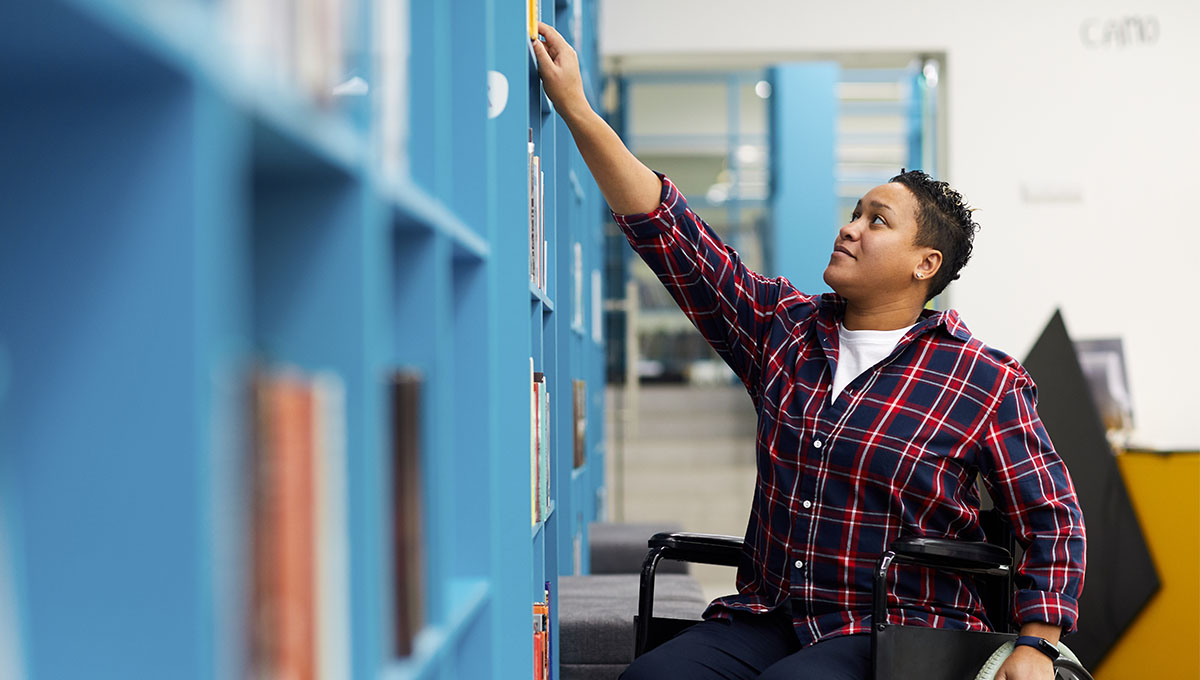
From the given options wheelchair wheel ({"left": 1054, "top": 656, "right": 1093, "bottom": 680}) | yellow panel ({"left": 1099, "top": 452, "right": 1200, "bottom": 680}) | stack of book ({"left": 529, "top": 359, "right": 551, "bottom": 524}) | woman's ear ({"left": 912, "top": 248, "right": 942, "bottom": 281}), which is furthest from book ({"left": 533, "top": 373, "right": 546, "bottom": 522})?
yellow panel ({"left": 1099, "top": 452, "right": 1200, "bottom": 680})

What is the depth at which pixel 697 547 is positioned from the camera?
6.43 ft

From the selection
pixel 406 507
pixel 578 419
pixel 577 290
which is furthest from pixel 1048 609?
pixel 577 290

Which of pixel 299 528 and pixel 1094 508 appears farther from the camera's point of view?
pixel 1094 508

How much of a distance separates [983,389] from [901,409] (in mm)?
139

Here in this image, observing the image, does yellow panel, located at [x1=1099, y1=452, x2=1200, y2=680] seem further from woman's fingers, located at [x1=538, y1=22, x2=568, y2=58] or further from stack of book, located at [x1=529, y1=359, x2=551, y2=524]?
woman's fingers, located at [x1=538, y1=22, x2=568, y2=58]

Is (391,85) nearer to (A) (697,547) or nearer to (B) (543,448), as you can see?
(B) (543,448)

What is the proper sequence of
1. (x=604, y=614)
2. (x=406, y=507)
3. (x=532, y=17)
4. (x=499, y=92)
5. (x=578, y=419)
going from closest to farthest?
(x=406, y=507) → (x=499, y=92) → (x=532, y=17) → (x=604, y=614) → (x=578, y=419)

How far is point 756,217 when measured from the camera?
8.25m

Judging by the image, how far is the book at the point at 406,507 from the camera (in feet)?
2.88

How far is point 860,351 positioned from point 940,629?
494 millimetres

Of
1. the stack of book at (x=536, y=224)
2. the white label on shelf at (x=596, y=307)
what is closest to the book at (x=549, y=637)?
the stack of book at (x=536, y=224)

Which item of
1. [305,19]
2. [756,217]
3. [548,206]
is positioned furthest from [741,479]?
[305,19]

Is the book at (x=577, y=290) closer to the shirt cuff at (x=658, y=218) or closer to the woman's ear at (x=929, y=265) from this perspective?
the shirt cuff at (x=658, y=218)

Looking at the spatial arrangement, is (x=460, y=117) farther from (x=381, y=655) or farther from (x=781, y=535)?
(x=781, y=535)
